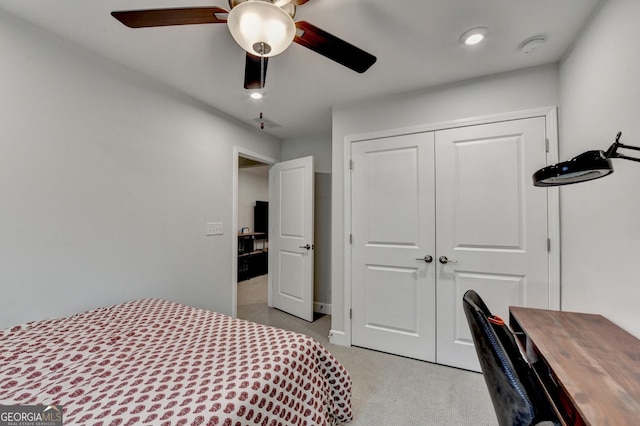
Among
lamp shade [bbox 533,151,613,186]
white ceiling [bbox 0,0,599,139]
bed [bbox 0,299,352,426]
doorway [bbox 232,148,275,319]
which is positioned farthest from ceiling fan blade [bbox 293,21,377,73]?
doorway [bbox 232,148,275,319]

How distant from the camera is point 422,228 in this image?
2.29 metres

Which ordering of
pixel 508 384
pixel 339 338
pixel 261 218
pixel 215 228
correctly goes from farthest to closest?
pixel 261 218
pixel 215 228
pixel 339 338
pixel 508 384

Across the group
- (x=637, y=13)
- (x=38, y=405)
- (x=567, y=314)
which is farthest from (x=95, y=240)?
(x=637, y=13)

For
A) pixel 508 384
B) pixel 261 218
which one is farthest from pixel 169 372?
pixel 261 218

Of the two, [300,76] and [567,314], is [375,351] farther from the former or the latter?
[300,76]

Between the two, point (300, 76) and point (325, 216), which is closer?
point (300, 76)

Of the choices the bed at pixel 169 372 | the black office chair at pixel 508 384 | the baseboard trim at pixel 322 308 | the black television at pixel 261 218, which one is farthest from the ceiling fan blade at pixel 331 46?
the black television at pixel 261 218

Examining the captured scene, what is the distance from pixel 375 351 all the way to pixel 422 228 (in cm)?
123

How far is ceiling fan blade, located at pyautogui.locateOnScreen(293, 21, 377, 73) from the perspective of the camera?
123 centimetres

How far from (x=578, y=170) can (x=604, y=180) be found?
0.62 m

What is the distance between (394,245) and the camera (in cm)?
240

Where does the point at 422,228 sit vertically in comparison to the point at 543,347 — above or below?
above

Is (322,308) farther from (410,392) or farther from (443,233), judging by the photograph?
(443,233)

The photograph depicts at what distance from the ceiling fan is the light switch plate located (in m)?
1.78
